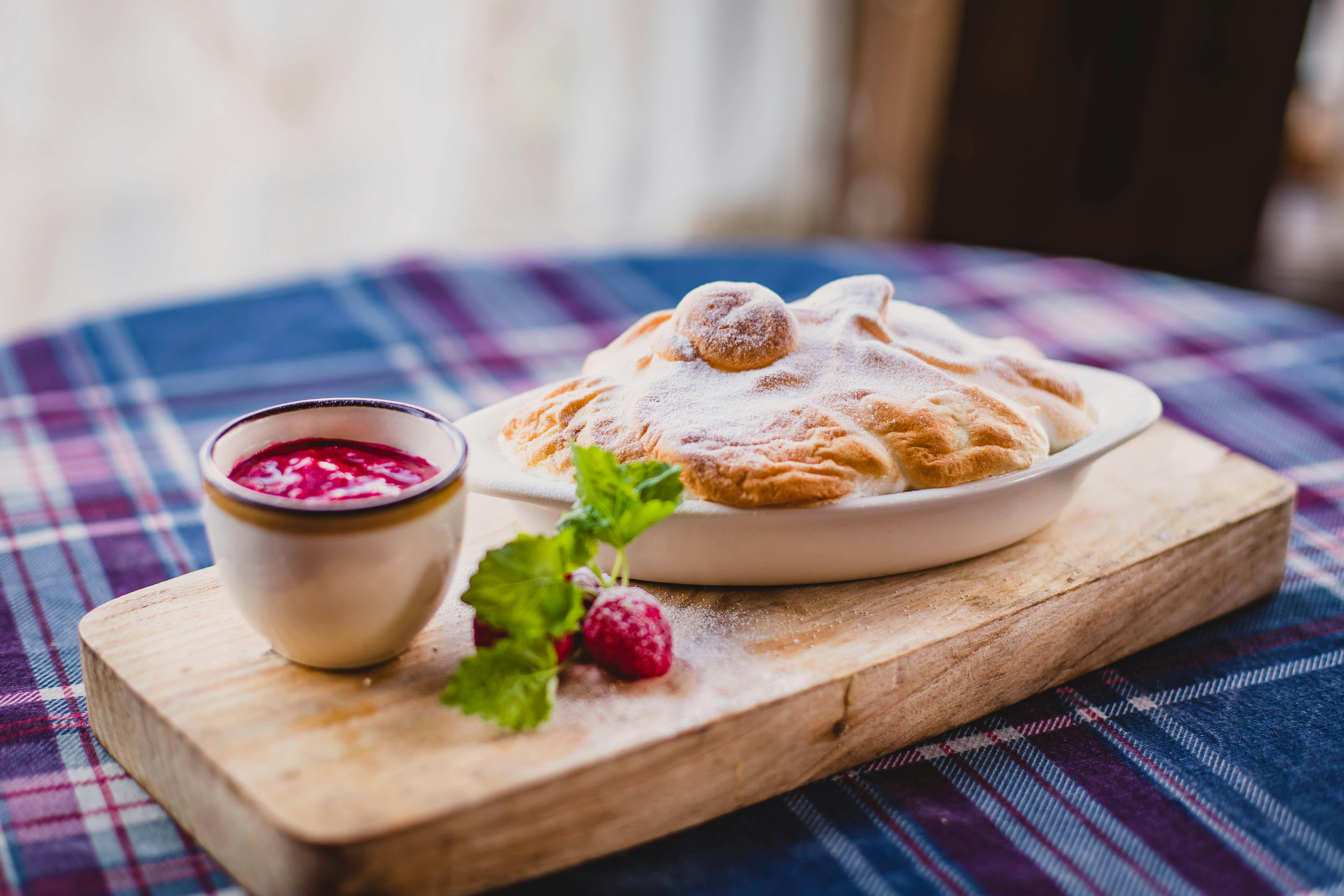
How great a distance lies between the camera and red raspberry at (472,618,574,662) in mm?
952

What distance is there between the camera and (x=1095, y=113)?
3.62m

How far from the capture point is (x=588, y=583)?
1.02m

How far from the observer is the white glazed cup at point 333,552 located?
34.5 inches

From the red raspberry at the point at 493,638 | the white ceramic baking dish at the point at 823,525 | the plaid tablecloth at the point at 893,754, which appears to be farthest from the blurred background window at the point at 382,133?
the red raspberry at the point at 493,638

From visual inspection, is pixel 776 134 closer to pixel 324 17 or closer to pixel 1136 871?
pixel 324 17

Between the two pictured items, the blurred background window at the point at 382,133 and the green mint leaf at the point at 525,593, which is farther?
the blurred background window at the point at 382,133

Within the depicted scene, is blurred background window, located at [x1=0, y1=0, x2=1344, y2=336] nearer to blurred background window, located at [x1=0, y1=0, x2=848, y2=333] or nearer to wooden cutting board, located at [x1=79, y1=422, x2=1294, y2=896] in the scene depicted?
blurred background window, located at [x1=0, y1=0, x2=848, y2=333]

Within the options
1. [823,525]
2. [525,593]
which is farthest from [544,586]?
[823,525]

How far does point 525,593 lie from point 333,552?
0.16 meters

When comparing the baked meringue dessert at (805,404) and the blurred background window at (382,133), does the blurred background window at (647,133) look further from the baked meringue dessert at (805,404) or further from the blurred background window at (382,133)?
the baked meringue dessert at (805,404)

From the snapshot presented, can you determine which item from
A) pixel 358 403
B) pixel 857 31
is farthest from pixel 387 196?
pixel 358 403

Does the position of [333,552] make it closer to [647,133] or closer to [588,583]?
[588,583]

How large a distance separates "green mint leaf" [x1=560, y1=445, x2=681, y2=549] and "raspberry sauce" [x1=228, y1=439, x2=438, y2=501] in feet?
0.43

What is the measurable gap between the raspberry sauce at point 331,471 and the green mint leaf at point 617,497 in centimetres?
13
